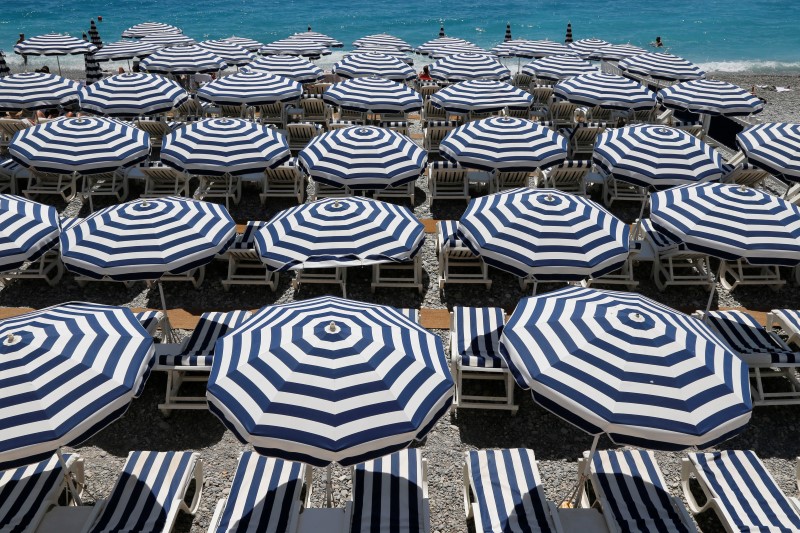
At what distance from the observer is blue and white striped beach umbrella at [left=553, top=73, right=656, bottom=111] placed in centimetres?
1297

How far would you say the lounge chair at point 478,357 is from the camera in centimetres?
641

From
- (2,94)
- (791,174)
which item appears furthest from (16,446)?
(2,94)

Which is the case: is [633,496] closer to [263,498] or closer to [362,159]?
[263,498]

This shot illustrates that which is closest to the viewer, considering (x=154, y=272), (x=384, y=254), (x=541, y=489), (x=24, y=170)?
(x=541, y=489)

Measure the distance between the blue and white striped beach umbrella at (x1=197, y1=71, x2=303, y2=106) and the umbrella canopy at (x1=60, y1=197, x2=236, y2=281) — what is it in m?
6.83

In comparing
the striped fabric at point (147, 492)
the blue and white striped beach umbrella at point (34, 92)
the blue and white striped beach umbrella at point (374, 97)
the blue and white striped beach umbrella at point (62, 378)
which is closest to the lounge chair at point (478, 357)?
the striped fabric at point (147, 492)

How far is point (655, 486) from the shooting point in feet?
17.3

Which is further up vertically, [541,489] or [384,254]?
[384,254]

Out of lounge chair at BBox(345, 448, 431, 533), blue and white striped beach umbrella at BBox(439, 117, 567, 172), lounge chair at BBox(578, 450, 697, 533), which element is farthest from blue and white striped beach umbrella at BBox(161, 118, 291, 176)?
lounge chair at BBox(578, 450, 697, 533)

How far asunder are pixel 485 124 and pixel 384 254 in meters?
4.43

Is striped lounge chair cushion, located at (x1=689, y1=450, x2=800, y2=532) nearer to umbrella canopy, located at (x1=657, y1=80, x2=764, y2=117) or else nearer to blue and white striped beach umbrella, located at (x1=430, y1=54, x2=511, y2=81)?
umbrella canopy, located at (x1=657, y1=80, x2=764, y2=117)

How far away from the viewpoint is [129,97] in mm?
12344

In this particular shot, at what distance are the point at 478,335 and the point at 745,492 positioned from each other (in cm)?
320

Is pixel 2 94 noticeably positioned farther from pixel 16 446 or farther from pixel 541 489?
pixel 541 489
